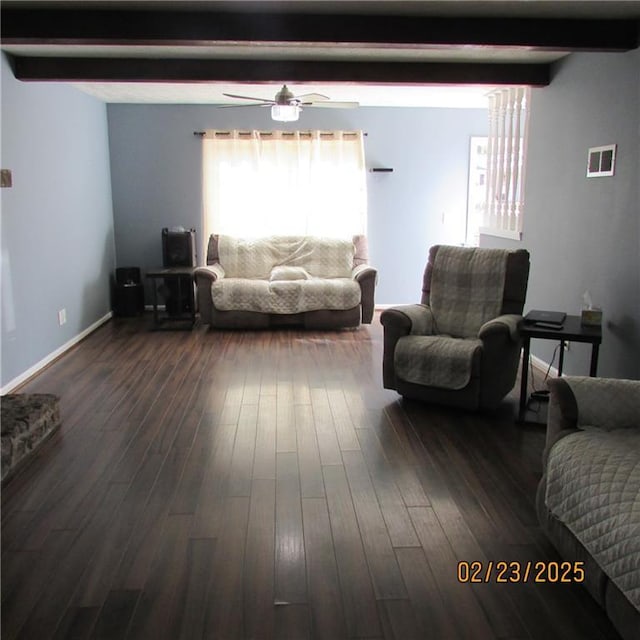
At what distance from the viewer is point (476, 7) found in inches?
125

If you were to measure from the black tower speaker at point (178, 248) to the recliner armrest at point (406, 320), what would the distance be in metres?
3.22

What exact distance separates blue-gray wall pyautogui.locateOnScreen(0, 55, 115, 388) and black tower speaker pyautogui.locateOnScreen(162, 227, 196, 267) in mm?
644

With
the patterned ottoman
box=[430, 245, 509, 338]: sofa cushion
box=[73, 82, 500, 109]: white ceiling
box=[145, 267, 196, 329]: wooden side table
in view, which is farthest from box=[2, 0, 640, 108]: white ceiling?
the patterned ottoman

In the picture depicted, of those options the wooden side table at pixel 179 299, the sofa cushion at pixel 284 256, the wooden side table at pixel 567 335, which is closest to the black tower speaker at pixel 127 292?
the wooden side table at pixel 179 299

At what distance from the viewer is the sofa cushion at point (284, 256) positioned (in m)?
6.35

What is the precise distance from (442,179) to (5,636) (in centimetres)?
617

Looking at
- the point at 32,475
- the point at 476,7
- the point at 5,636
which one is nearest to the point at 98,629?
the point at 5,636

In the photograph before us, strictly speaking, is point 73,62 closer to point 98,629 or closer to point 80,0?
point 80,0

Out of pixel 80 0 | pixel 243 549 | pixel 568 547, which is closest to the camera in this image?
pixel 568 547

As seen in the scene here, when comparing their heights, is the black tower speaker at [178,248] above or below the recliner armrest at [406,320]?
above

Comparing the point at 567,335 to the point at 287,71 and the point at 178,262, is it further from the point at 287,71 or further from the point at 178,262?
the point at 178,262

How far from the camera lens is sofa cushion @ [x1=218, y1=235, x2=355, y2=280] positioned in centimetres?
635
